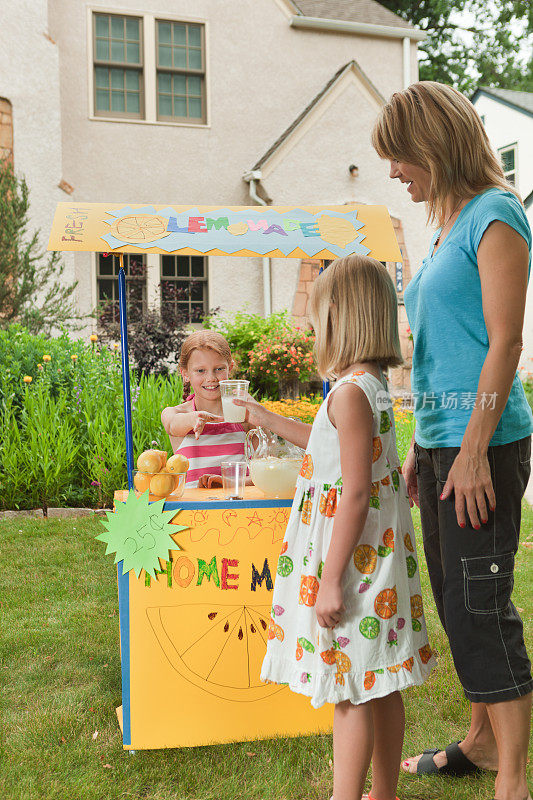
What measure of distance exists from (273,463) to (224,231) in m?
0.85

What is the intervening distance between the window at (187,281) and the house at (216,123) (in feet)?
0.09

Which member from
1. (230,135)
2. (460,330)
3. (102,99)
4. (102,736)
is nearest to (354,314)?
(460,330)

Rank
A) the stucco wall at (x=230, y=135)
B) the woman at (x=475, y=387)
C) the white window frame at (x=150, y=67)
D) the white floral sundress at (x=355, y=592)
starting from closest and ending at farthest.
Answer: the woman at (x=475, y=387) → the white floral sundress at (x=355, y=592) → the stucco wall at (x=230, y=135) → the white window frame at (x=150, y=67)

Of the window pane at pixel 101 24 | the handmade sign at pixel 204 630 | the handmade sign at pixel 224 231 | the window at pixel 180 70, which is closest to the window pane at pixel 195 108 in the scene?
the window at pixel 180 70

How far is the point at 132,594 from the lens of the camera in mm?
2535

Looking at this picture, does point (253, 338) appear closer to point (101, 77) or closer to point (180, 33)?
point (101, 77)

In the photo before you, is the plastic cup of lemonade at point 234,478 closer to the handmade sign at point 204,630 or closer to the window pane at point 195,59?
the handmade sign at point 204,630

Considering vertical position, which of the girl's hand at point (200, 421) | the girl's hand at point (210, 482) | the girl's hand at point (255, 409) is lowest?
the girl's hand at point (210, 482)

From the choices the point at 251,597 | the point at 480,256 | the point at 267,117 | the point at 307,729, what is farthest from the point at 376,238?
the point at 267,117

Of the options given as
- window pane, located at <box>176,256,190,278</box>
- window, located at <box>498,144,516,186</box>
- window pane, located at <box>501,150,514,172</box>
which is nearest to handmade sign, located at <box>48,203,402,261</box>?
window pane, located at <box>176,256,190,278</box>

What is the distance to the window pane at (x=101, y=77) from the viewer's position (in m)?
12.1

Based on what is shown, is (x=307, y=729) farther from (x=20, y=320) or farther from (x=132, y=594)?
(x=20, y=320)

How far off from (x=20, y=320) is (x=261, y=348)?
3.27m

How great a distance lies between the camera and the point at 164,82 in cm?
1254
